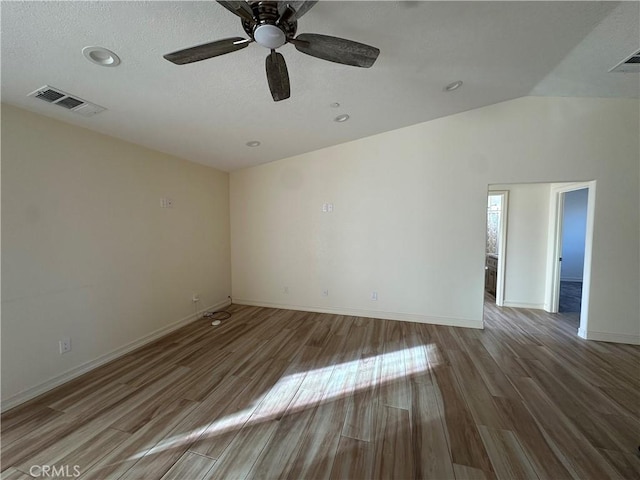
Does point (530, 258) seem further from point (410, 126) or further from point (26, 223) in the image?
point (26, 223)

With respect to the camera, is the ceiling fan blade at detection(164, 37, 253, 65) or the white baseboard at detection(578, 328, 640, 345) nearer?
the ceiling fan blade at detection(164, 37, 253, 65)

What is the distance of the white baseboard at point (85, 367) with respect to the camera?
6.26ft

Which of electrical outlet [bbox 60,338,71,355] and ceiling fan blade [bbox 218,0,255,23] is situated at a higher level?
ceiling fan blade [bbox 218,0,255,23]

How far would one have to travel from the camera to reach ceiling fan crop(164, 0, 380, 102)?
1.17 meters

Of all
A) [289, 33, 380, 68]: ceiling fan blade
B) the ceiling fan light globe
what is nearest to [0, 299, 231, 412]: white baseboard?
the ceiling fan light globe

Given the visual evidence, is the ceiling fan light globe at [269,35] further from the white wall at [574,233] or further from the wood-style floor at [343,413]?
the white wall at [574,233]

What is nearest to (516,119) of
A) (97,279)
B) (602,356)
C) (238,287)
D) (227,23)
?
(602,356)

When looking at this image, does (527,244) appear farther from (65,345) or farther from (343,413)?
(65,345)

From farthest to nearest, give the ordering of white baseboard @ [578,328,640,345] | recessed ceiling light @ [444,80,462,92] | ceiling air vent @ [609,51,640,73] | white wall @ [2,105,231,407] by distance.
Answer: white baseboard @ [578,328,640,345], recessed ceiling light @ [444,80,462,92], ceiling air vent @ [609,51,640,73], white wall @ [2,105,231,407]

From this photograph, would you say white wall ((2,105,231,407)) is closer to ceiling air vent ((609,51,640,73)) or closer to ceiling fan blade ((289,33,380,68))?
ceiling fan blade ((289,33,380,68))

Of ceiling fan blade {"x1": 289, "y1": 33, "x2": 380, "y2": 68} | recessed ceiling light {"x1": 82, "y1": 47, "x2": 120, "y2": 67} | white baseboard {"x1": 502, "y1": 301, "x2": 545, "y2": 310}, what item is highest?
recessed ceiling light {"x1": 82, "y1": 47, "x2": 120, "y2": 67}

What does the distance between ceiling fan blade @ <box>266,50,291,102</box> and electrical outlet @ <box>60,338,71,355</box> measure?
292cm

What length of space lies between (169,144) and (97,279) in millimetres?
1744

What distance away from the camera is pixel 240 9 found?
1136 mm
